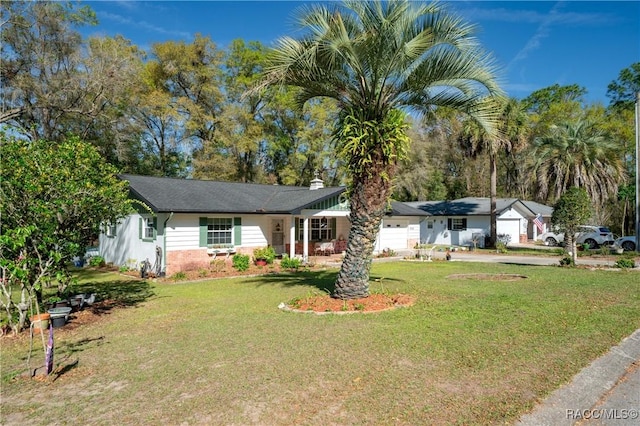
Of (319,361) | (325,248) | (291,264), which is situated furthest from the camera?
(325,248)

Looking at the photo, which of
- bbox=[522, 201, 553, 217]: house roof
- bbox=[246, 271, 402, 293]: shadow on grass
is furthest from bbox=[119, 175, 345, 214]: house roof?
bbox=[522, 201, 553, 217]: house roof

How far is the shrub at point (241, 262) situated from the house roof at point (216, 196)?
6.59 ft

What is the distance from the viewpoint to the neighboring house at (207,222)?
15.9 meters

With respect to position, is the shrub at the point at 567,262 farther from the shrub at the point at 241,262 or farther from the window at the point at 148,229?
the window at the point at 148,229

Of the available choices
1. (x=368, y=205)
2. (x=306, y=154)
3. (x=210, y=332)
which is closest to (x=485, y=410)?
(x=210, y=332)

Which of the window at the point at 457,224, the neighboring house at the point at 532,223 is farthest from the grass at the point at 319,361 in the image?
the neighboring house at the point at 532,223

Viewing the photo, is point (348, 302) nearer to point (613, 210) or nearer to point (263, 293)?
point (263, 293)

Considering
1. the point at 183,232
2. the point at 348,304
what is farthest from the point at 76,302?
the point at 183,232

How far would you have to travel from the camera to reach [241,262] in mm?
17062

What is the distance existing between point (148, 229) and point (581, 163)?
890 inches

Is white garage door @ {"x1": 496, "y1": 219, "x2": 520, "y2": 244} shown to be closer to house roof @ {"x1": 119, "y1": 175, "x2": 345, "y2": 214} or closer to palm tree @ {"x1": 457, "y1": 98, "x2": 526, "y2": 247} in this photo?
palm tree @ {"x1": 457, "y1": 98, "x2": 526, "y2": 247}

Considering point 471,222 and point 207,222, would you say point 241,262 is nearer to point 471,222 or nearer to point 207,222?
point 207,222

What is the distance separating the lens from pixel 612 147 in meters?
22.2

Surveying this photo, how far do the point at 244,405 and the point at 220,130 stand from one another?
30.2 m
